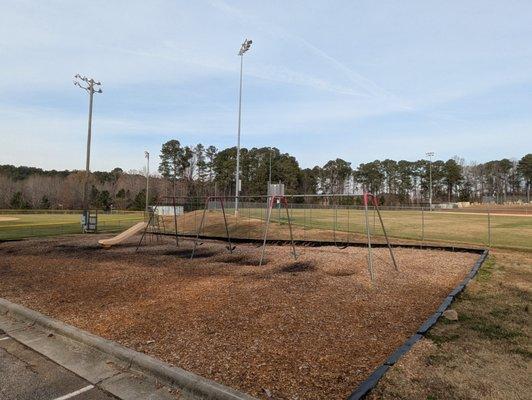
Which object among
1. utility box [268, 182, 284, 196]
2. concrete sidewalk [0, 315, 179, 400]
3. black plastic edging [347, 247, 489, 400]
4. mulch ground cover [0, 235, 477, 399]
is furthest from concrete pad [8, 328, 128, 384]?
utility box [268, 182, 284, 196]

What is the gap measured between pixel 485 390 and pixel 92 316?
5379mm

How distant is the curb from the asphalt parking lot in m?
0.51

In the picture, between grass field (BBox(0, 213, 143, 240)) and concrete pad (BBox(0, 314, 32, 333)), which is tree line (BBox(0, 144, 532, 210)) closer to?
grass field (BBox(0, 213, 143, 240))

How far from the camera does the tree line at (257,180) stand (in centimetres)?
9725

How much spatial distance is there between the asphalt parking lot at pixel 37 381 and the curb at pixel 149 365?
511 millimetres

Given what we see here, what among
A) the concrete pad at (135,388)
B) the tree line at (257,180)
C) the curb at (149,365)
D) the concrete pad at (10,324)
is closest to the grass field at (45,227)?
Result: the concrete pad at (10,324)

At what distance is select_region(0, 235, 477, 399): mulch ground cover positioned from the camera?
4.18 metres

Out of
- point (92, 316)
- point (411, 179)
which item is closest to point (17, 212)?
point (92, 316)

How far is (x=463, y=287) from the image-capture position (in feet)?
25.6

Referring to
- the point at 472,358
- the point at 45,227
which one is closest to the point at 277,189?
the point at 472,358

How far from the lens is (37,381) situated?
13.3 feet

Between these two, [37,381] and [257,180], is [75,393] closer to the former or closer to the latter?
[37,381]

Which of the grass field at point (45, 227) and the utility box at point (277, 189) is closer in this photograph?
the utility box at point (277, 189)

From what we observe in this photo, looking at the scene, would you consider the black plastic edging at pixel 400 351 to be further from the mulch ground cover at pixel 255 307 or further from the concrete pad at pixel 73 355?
the concrete pad at pixel 73 355
